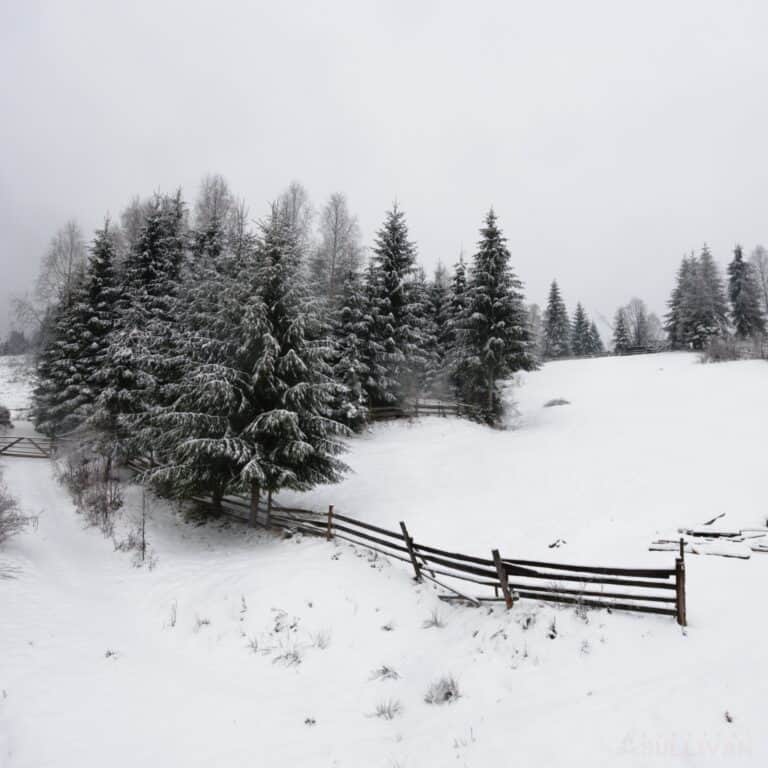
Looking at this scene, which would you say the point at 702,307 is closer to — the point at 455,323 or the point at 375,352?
the point at 455,323

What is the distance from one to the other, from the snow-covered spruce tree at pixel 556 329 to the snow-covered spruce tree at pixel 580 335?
4.26 m

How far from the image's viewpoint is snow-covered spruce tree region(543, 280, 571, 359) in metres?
60.4

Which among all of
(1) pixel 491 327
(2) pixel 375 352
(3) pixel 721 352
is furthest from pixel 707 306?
(2) pixel 375 352

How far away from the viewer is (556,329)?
61031 mm

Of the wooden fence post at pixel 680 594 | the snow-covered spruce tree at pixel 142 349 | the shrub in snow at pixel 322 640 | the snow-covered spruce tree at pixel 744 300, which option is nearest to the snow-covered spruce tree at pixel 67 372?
the snow-covered spruce tree at pixel 142 349

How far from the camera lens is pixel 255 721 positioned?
22.7 ft

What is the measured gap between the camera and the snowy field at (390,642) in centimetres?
564

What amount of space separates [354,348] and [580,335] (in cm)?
5357

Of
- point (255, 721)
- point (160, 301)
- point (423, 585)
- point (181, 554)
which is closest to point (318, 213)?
point (160, 301)

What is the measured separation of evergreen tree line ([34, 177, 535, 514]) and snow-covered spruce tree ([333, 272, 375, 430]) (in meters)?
0.09

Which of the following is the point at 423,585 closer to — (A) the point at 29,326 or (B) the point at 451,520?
(B) the point at 451,520

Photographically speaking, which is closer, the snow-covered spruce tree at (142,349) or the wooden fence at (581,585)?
the wooden fence at (581,585)

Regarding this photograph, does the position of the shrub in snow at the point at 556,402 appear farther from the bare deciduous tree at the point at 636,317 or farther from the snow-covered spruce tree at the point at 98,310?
the bare deciduous tree at the point at 636,317

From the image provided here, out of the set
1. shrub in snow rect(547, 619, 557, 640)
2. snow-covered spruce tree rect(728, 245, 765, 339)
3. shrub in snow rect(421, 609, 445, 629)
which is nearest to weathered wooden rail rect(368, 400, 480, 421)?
shrub in snow rect(421, 609, 445, 629)
